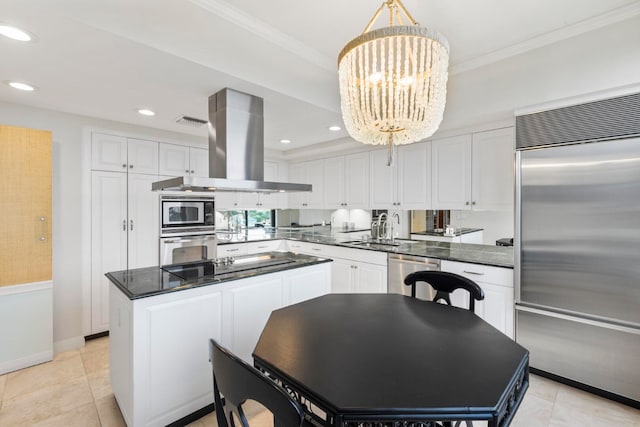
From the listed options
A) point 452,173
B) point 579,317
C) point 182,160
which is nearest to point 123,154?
point 182,160

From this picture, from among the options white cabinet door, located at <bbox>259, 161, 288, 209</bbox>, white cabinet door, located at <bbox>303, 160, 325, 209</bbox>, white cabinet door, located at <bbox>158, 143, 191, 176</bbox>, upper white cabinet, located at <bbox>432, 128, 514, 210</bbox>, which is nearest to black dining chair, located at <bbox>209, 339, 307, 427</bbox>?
upper white cabinet, located at <bbox>432, 128, 514, 210</bbox>

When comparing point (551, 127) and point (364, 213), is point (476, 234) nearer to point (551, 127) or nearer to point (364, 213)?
point (551, 127)

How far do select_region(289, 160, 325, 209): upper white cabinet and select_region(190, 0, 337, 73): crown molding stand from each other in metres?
2.27

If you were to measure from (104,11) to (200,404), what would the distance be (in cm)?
236

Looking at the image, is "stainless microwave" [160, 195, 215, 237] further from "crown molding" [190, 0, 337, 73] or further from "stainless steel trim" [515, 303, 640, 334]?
"stainless steel trim" [515, 303, 640, 334]

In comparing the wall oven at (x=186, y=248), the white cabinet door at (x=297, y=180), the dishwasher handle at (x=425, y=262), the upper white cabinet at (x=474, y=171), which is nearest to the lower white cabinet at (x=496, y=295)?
the dishwasher handle at (x=425, y=262)

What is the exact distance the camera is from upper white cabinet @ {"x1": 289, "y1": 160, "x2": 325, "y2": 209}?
4741 mm

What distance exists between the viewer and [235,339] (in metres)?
2.10

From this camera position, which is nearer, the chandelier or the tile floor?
the chandelier

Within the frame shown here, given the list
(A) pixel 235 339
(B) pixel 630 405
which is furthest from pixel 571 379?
(A) pixel 235 339

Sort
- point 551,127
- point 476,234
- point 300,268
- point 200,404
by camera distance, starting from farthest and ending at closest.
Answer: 1. point 476,234
2. point 300,268
3. point 551,127
4. point 200,404

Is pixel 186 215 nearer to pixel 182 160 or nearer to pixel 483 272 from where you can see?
pixel 182 160

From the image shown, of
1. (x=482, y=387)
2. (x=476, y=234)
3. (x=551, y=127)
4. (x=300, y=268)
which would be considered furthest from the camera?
(x=476, y=234)

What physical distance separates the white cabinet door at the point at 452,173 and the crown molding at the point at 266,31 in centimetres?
153
